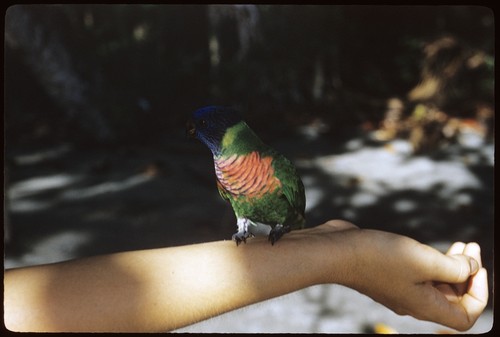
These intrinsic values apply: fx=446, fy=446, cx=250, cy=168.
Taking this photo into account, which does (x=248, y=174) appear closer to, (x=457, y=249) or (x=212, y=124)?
(x=212, y=124)

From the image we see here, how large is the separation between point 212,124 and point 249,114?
216mm

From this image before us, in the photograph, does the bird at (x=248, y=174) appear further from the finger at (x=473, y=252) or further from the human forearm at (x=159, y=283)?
the finger at (x=473, y=252)

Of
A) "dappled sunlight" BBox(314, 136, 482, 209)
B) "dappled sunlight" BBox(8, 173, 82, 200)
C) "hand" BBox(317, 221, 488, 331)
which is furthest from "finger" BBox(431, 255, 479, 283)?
"dappled sunlight" BBox(8, 173, 82, 200)

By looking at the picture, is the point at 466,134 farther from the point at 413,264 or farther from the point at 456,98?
the point at 413,264

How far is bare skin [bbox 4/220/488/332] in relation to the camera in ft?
2.15

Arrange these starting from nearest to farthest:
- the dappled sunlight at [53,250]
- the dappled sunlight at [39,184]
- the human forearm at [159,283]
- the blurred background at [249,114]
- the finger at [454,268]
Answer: the human forearm at [159,283], the finger at [454,268], the blurred background at [249,114], the dappled sunlight at [53,250], the dappled sunlight at [39,184]

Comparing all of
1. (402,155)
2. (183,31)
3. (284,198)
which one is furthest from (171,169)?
(402,155)

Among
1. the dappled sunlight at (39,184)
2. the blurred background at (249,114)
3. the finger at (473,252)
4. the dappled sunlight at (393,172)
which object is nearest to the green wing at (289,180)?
the blurred background at (249,114)

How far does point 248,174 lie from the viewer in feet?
2.50

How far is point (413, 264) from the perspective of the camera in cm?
78

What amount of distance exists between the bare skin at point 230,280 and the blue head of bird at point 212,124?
18 centimetres

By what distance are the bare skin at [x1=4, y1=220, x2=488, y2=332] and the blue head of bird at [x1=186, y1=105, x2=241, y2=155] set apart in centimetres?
18

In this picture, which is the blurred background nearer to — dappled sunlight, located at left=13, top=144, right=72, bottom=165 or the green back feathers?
dappled sunlight, located at left=13, top=144, right=72, bottom=165

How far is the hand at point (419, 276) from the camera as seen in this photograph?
781 millimetres
